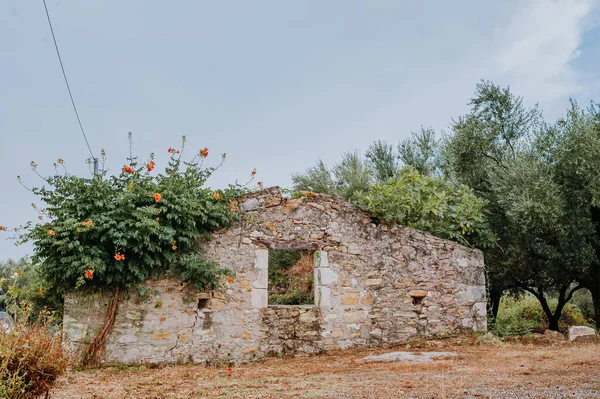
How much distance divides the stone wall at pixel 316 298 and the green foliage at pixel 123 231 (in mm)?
346

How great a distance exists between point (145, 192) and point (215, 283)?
183 cm

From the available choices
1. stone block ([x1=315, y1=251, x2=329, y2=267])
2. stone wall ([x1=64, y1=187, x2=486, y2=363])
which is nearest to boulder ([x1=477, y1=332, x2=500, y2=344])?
stone wall ([x1=64, y1=187, x2=486, y2=363])

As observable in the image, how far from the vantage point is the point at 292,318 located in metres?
8.88

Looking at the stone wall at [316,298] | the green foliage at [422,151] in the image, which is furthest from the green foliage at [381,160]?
the stone wall at [316,298]

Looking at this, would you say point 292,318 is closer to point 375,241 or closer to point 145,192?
point 375,241

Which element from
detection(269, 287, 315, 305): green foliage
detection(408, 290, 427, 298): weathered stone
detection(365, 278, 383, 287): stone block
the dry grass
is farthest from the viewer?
the dry grass

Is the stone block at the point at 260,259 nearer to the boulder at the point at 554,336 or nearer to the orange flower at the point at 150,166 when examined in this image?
the orange flower at the point at 150,166

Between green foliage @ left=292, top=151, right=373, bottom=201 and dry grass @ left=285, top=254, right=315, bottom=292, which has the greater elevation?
green foliage @ left=292, top=151, right=373, bottom=201

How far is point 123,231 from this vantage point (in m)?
8.00

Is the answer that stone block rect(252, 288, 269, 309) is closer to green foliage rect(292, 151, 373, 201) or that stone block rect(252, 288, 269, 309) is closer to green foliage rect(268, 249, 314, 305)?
green foliage rect(268, 249, 314, 305)

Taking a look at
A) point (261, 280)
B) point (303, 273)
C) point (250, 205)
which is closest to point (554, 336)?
point (303, 273)

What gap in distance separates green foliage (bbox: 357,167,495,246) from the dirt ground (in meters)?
2.42

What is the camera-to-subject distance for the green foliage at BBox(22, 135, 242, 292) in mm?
7828

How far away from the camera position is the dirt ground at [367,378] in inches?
201
